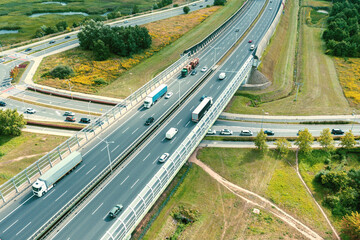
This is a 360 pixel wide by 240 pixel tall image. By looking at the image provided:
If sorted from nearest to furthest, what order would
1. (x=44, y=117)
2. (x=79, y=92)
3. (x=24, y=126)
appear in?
(x=24, y=126)
(x=44, y=117)
(x=79, y=92)

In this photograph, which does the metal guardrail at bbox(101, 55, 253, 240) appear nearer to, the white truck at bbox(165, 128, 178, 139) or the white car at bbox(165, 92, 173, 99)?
the white truck at bbox(165, 128, 178, 139)

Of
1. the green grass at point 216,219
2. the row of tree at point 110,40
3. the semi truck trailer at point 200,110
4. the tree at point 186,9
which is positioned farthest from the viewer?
the tree at point 186,9

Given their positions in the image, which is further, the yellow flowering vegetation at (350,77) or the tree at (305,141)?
the yellow flowering vegetation at (350,77)

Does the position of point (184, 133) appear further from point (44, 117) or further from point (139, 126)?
point (44, 117)

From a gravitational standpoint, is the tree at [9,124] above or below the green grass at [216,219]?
above

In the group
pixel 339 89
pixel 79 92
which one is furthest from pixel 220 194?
pixel 339 89

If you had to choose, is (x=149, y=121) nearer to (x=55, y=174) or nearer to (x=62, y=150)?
(x=62, y=150)

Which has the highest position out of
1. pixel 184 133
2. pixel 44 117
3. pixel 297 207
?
pixel 184 133

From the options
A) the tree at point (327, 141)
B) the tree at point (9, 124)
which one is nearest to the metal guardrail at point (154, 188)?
the tree at point (327, 141)

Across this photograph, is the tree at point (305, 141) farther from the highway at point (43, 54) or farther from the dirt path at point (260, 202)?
the highway at point (43, 54)
